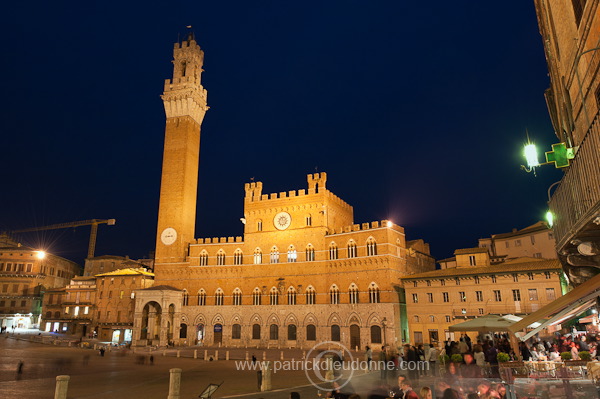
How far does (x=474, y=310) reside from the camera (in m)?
34.8

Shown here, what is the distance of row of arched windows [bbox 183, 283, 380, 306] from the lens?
40597 millimetres

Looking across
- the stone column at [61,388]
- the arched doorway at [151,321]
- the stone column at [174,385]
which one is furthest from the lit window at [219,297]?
the stone column at [61,388]

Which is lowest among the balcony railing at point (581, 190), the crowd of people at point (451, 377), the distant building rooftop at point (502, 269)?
the crowd of people at point (451, 377)

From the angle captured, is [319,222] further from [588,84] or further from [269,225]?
[588,84]

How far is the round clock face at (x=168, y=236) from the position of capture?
51.0 m

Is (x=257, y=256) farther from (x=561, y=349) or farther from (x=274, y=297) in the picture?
(x=561, y=349)

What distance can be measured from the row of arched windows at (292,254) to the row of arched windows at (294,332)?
697cm

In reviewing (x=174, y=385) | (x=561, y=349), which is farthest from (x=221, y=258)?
(x=561, y=349)

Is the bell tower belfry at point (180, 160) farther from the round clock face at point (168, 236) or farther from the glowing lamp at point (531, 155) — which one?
the glowing lamp at point (531, 155)

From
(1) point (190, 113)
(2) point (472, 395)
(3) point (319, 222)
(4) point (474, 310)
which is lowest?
(2) point (472, 395)

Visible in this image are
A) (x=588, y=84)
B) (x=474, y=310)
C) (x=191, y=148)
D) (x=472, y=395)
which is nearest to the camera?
(x=588, y=84)

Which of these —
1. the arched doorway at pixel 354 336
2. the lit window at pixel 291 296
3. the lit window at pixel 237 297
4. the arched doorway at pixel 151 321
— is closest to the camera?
the arched doorway at pixel 354 336

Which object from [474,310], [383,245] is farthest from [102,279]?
[474,310]

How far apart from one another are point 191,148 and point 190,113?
4.77 m
